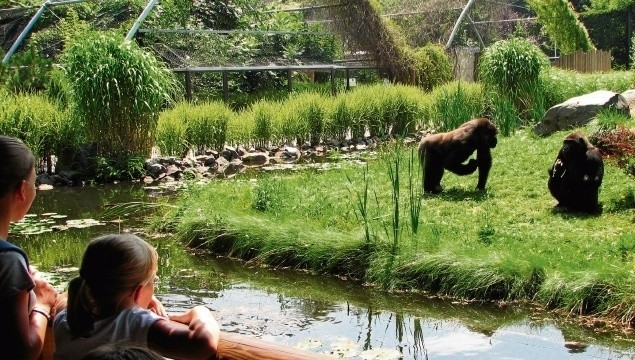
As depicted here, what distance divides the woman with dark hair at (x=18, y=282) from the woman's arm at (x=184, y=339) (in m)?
0.36

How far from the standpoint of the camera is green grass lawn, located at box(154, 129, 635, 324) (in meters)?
6.87

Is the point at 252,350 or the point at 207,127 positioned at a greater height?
the point at 252,350

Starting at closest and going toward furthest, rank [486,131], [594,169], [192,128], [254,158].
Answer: [594,169]
[486,131]
[192,128]
[254,158]

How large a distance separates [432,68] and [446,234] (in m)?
16.7

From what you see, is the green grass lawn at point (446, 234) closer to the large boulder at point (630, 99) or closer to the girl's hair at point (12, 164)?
the large boulder at point (630, 99)

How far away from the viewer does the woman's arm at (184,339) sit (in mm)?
2439

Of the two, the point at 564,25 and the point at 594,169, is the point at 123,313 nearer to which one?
the point at 594,169

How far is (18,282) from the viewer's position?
2.45 metres

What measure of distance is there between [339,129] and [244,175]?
471 centimetres

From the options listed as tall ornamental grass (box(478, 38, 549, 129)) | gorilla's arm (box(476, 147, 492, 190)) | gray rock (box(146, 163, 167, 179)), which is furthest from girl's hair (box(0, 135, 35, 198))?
tall ornamental grass (box(478, 38, 549, 129))

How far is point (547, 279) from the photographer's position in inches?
268

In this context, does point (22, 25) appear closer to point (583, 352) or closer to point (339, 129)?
point (339, 129)

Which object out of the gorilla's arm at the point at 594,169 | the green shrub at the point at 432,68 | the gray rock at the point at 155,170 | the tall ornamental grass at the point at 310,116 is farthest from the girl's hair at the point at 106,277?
the green shrub at the point at 432,68

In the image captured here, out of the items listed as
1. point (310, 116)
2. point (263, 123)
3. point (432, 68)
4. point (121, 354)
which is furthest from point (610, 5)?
point (121, 354)
